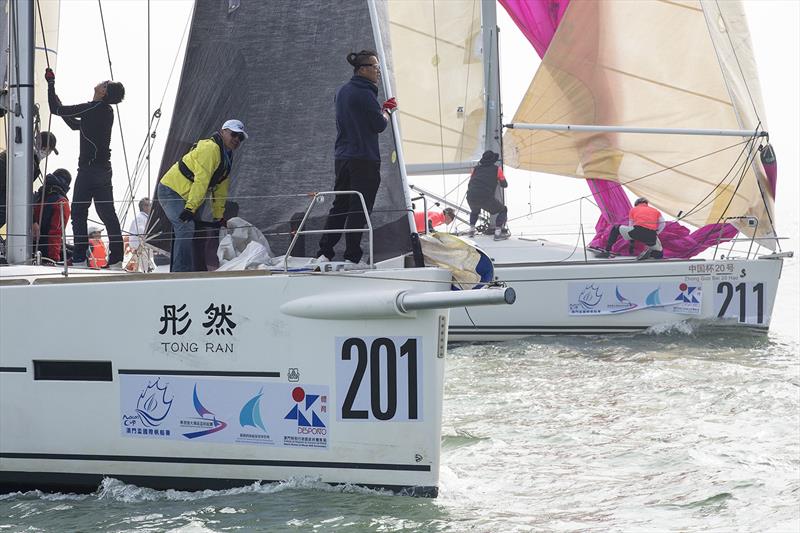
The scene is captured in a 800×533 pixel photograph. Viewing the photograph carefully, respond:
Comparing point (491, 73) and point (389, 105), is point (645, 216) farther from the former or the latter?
point (389, 105)

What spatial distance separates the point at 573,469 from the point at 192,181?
117 inches

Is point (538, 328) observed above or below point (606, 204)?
below

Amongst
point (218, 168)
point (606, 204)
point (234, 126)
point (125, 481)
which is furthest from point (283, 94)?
point (606, 204)

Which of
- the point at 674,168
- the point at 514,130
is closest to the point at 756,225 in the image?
the point at 674,168

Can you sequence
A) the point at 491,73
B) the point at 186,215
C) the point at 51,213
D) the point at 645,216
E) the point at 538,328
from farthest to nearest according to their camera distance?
the point at 491,73
the point at 645,216
the point at 538,328
the point at 51,213
the point at 186,215

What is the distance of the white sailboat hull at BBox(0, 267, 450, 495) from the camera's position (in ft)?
19.7

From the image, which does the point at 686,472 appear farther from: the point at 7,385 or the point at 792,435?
the point at 7,385

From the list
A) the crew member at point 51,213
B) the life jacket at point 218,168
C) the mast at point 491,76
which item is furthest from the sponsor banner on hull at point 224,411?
the mast at point 491,76

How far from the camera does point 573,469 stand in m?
7.21

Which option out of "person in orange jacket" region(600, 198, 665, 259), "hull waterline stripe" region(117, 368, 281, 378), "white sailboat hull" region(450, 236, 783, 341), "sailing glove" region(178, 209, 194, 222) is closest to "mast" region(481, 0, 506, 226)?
"person in orange jacket" region(600, 198, 665, 259)

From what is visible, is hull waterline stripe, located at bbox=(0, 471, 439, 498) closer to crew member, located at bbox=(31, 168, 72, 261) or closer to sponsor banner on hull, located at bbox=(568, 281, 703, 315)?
crew member, located at bbox=(31, 168, 72, 261)

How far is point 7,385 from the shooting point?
6.32 meters

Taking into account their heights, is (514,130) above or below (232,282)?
above

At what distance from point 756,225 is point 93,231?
8012mm
